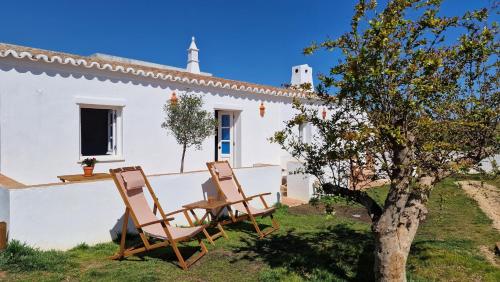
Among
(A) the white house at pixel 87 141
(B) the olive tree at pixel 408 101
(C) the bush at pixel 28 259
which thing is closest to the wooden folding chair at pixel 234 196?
(A) the white house at pixel 87 141

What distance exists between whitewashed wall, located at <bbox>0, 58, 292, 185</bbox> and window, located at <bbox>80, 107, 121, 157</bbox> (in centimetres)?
24

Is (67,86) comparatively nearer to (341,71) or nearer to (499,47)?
(341,71)

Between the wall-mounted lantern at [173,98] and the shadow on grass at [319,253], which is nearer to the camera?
the shadow on grass at [319,253]

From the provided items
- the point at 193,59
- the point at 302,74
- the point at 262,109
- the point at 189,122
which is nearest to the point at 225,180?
the point at 189,122

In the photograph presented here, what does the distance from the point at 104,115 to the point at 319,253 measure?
21.7ft

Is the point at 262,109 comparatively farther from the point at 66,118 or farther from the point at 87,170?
the point at 87,170

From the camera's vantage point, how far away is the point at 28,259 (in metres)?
5.24

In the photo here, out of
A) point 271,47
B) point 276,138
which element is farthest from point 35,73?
point 271,47

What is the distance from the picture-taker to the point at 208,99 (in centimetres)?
1120

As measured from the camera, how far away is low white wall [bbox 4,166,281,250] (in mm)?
5637

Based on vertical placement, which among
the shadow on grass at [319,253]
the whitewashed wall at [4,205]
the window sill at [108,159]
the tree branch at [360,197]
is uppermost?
the window sill at [108,159]

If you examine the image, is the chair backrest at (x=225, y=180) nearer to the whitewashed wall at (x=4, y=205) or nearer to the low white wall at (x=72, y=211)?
the low white wall at (x=72, y=211)

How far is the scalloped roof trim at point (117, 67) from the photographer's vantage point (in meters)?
7.55

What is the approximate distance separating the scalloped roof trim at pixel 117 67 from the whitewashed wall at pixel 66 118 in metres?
0.19
